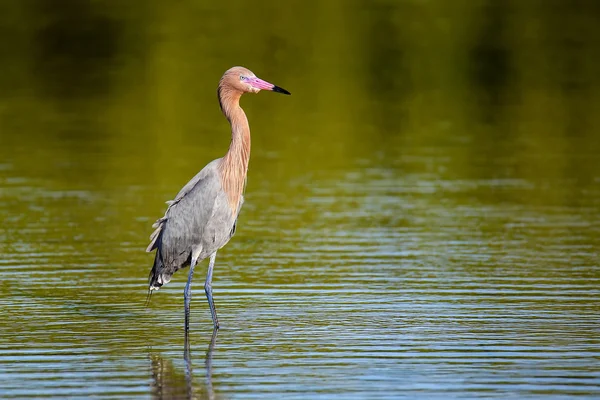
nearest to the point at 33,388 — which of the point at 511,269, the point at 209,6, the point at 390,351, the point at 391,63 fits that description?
the point at 390,351

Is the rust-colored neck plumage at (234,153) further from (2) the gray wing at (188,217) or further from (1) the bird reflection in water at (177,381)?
(1) the bird reflection in water at (177,381)

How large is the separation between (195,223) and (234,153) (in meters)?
0.77

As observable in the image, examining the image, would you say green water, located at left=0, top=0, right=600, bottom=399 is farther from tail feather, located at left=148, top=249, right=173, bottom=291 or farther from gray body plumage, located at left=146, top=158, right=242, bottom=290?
gray body plumage, located at left=146, top=158, right=242, bottom=290

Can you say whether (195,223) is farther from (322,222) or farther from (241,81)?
(322,222)

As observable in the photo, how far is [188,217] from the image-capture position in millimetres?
12352

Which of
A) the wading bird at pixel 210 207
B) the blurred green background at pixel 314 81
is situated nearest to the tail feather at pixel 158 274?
the wading bird at pixel 210 207

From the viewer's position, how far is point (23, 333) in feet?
38.1

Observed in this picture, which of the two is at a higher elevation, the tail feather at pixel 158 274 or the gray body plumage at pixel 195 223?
the gray body plumage at pixel 195 223

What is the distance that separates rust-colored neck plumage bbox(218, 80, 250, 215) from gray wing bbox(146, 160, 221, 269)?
11 centimetres

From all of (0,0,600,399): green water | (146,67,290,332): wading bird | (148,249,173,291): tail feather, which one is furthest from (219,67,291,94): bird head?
(0,0,600,399): green water

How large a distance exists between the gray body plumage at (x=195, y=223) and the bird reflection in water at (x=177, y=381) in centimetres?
161

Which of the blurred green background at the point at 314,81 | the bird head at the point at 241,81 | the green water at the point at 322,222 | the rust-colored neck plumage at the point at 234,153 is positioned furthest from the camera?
the blurred green background at the point at 314,81

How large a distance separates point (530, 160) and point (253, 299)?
10564 mm

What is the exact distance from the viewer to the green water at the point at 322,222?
10.4 m
